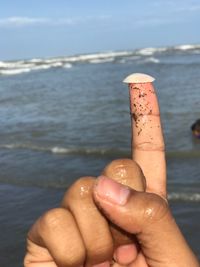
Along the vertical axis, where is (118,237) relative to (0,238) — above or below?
above

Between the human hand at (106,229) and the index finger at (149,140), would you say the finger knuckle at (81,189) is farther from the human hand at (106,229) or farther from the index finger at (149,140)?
the index finger at (149,140)

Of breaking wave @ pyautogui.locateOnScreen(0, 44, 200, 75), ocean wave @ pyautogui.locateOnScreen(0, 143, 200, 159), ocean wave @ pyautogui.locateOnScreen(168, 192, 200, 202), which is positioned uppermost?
breaking wave @ pyautogui.locateOnScreen(0, 44, 200, 75)

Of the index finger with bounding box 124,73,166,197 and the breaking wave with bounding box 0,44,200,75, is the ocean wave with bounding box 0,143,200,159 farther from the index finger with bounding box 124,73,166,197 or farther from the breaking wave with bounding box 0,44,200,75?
the breaking wave with bounding box 0,44,200,75

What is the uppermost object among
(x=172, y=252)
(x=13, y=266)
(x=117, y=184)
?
(x=117, y=184)

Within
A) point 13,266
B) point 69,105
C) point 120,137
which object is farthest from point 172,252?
point 69,105

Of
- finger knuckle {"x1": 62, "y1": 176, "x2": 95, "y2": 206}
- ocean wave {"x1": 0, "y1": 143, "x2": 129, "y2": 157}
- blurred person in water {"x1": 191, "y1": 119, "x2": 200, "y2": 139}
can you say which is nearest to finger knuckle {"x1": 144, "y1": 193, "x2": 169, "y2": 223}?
finger knuckle {"x1": 62, "y1": 176, "x2": 95, "y2": 206}

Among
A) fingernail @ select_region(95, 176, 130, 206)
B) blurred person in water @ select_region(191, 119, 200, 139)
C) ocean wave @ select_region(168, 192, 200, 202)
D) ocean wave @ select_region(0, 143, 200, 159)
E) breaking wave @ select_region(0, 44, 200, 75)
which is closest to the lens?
fingernail @ select_region(95, 176, 130, 206)

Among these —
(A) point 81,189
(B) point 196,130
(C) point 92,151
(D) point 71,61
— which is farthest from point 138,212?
(D) point 71,61

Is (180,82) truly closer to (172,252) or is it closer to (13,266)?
(13,266)
